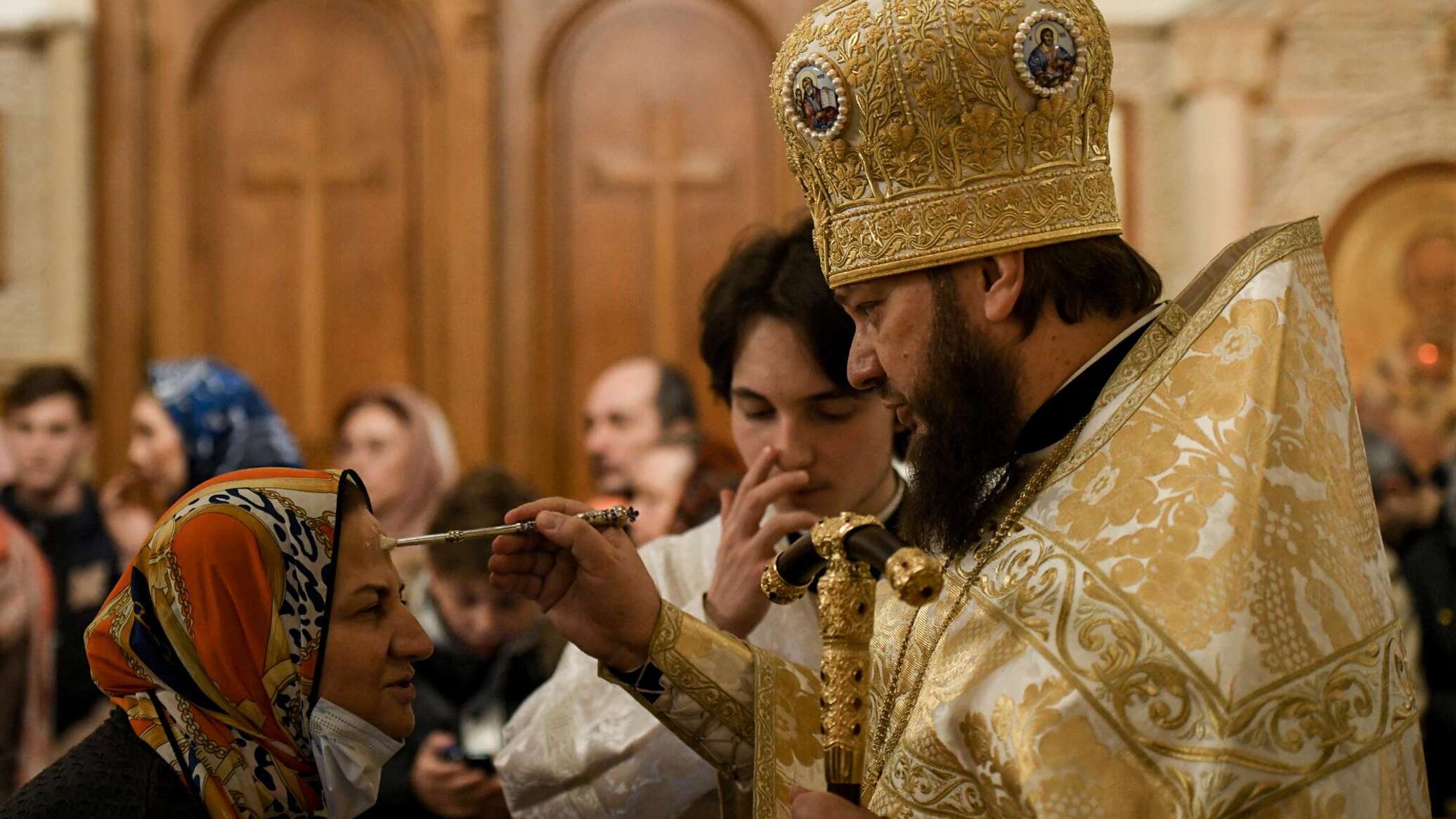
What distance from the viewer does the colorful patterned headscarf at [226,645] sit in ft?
7.44

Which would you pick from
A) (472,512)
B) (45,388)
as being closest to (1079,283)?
(472,512)

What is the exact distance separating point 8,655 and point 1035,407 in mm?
4250

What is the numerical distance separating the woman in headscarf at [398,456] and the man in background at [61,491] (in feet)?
3.13

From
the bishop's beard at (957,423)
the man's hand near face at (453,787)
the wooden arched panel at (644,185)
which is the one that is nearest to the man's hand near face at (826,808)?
the bishop's beard at (957,423)

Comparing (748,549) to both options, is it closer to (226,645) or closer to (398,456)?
(226,645)

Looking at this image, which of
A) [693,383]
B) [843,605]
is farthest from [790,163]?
[693,383]

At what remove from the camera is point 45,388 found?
5973 mm

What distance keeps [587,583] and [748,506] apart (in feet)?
1.21

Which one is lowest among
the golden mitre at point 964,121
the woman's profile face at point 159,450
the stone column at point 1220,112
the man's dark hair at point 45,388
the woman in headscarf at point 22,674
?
the woman in headscarf at point 22,674

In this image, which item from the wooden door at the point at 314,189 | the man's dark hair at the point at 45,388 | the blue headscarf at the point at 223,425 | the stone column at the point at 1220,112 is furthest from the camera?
the wooden door at the point at 314,189

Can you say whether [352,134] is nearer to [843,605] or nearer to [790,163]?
[790,163]

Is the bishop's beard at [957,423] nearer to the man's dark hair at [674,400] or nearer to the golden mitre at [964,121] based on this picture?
the golden mitre at [964,121]

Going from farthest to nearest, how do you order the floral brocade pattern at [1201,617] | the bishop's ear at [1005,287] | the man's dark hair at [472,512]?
1. the man's dark hair at [472,512]
2. the bishop's ear at [1005,287]
3. the floral brocade pattern at [1201,617]

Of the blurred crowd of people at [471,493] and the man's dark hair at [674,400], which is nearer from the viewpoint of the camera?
the blurred crowd of people at [471,493]
